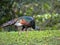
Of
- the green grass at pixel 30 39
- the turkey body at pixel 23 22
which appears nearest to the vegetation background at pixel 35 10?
the turkey body at pixel 23 22

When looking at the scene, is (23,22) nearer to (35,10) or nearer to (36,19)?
(36,19)

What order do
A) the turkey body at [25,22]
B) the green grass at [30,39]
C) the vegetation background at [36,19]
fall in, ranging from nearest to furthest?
1. the green grass at [30,39]
2. the vegetation background at [36,19]
3. the turkey body at [25,22]

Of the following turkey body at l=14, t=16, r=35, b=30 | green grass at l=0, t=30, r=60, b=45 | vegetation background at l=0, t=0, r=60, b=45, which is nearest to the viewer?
green grass at l=0, t=30, r=60, b=45

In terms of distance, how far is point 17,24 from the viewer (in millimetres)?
6984

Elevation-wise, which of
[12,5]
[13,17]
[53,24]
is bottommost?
[53,24]

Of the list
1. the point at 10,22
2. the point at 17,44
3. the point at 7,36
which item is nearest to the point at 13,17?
the point at 10,22

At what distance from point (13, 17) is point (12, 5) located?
0.63 meters

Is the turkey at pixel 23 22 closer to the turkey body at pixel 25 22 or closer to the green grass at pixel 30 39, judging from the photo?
the turkey body at pixel 25 22

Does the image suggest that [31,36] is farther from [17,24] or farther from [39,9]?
[39,9]

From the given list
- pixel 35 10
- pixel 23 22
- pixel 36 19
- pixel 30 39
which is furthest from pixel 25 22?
pixel 30 39

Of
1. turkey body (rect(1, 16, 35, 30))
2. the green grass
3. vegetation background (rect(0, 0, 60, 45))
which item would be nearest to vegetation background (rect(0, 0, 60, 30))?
vegetation background (rect(0, 0, 60, 45))

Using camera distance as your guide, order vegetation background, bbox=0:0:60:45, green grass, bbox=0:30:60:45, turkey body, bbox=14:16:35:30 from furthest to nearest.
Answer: turkey body, bbox=14:16:35:30 → vegetation background, bbox=0:0:60:45 → green grass, bbox=0:30:60:45

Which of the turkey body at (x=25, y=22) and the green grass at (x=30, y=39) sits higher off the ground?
the green grass at (x=30, y=39)

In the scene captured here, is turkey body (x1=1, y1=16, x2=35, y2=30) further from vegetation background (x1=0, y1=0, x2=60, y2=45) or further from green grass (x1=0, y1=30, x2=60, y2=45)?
green grass (x1=0, y1=30, x2=60, y2=45)
